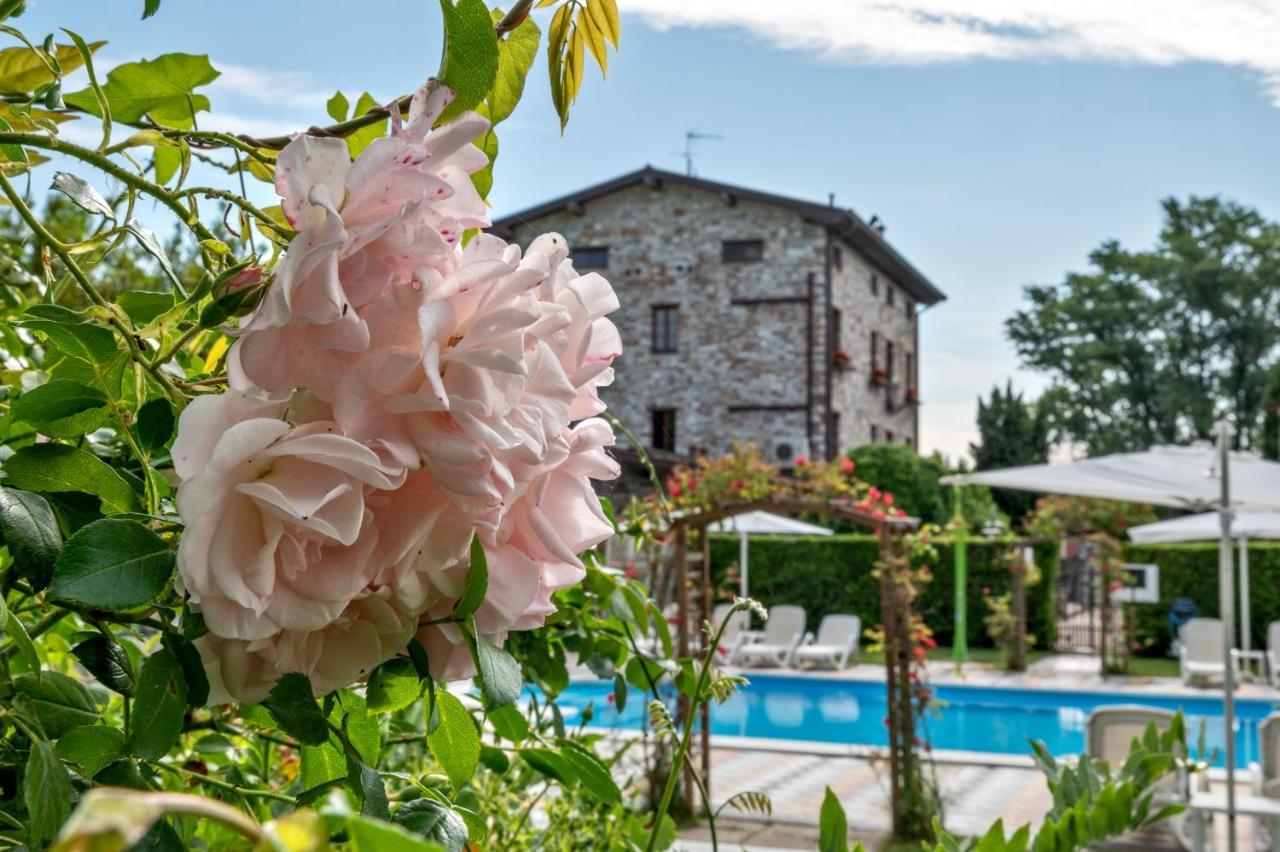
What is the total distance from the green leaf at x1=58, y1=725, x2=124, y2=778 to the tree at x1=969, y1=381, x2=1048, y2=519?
116 feet

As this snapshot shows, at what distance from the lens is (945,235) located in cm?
3731

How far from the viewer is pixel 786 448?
25266mm

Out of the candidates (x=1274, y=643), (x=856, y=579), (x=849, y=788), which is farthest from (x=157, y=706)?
(x=856, y=579)

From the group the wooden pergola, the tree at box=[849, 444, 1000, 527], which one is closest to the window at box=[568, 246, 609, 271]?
the tree at box=[849, 444, 1000, 527]

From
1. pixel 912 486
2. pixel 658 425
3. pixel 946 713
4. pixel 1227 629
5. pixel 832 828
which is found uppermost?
pixel 658 425

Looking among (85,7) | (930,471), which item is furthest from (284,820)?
(930,471)

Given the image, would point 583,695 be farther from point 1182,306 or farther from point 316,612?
point 1182,306

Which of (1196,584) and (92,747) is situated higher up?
(92,747)

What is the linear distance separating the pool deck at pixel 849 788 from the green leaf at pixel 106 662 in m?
6.15

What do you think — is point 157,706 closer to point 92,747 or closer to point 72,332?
point 92,747

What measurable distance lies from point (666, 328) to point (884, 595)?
1839 centimetres

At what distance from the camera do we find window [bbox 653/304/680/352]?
2606cm

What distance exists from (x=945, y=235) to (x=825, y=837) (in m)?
37.8

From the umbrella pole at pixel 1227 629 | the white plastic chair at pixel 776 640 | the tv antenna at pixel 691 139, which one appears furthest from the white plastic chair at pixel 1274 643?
the tv antenna at pixel 691 139
